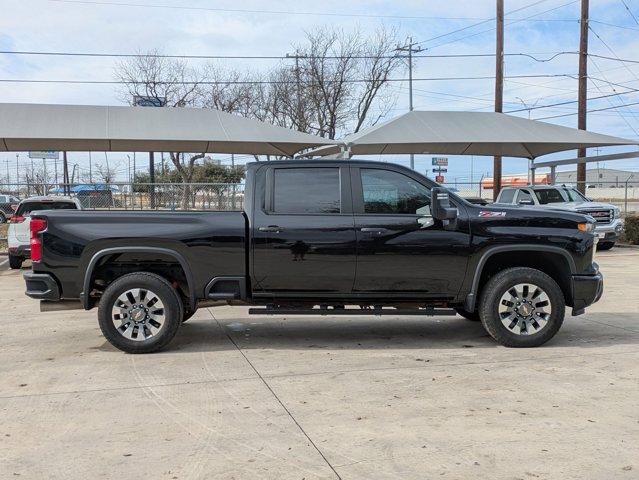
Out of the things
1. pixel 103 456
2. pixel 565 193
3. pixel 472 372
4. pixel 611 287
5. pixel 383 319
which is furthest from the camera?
pixel 565 193

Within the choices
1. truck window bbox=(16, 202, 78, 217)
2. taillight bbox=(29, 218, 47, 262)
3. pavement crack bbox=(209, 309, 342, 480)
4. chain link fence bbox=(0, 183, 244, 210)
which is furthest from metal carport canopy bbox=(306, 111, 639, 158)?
taillight bbox=(29, 218, 47, 262)

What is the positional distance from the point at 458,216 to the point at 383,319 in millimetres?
2556

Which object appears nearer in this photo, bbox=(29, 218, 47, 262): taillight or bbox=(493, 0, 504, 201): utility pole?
bbox=(29, 218, 47, 262): taillight

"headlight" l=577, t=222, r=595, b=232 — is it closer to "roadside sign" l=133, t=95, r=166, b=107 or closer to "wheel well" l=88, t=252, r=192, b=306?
"wheel well" l=88, t=252, r=192, b=306

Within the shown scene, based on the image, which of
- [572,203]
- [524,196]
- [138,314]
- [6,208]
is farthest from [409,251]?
[6,208]

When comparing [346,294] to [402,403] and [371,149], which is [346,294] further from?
[371,149]

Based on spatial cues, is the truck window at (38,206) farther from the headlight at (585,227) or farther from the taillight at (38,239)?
the headlight at (585,227)

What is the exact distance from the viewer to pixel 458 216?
255 inches

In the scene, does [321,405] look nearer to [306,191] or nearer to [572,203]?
[306,191]

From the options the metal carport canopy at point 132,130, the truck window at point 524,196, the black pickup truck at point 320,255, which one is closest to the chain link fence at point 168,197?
the metal carport canopy at point 132,130

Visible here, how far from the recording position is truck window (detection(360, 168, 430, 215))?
6578mm

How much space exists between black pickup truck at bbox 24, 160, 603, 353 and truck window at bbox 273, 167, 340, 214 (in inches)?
0.5

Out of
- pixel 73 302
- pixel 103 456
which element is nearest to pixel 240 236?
pixel 73 302

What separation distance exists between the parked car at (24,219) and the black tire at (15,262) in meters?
0.17
